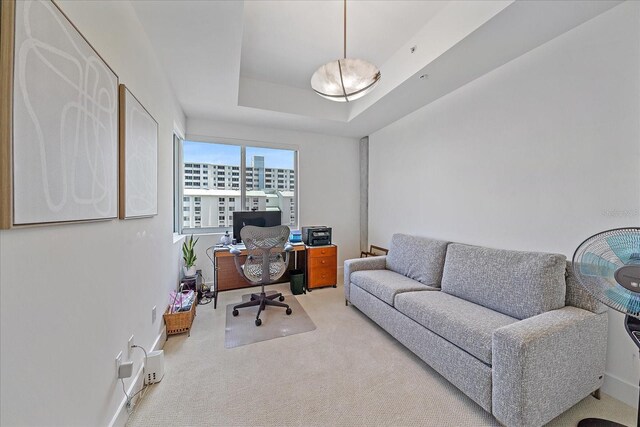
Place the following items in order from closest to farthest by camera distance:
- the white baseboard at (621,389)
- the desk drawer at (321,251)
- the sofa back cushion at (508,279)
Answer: the white baseboard at (621,389)
the sofa back cushion at (508,279)
the desk drawer at (321,251)

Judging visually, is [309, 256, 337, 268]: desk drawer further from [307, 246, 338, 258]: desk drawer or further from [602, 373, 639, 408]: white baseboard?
[602, 373, 639, 408]: white baseboard

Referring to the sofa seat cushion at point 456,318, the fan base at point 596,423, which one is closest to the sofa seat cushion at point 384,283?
the sofa seat cushion at point 456,318

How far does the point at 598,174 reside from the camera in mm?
1715

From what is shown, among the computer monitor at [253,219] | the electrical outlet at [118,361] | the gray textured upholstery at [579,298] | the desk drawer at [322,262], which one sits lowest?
the electrical outlet at [118,361]

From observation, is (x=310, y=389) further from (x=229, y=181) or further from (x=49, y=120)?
(x=229, y=181)

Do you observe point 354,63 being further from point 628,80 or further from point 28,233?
point 28,233

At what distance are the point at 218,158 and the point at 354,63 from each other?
2775mm

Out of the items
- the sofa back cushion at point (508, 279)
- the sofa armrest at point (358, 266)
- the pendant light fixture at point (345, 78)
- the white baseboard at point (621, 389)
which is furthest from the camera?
the sofa armrest at point (358, 266)

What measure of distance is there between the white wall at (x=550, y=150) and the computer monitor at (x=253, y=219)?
85.7 inches

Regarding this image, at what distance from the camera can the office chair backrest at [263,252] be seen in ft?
8.70

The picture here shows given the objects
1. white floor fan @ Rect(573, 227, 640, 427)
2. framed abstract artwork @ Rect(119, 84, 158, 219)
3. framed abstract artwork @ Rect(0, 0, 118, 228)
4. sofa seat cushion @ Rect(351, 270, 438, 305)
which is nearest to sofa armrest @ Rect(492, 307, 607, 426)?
white floor fan @ Rect(573, 227, 640, 427)

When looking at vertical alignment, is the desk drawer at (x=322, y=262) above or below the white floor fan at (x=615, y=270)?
below

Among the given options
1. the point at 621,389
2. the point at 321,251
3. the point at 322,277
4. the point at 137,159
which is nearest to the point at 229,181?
the point at 321,251

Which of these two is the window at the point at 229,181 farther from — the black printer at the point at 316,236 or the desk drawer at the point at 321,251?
the desk drawer at the point at 321,251
